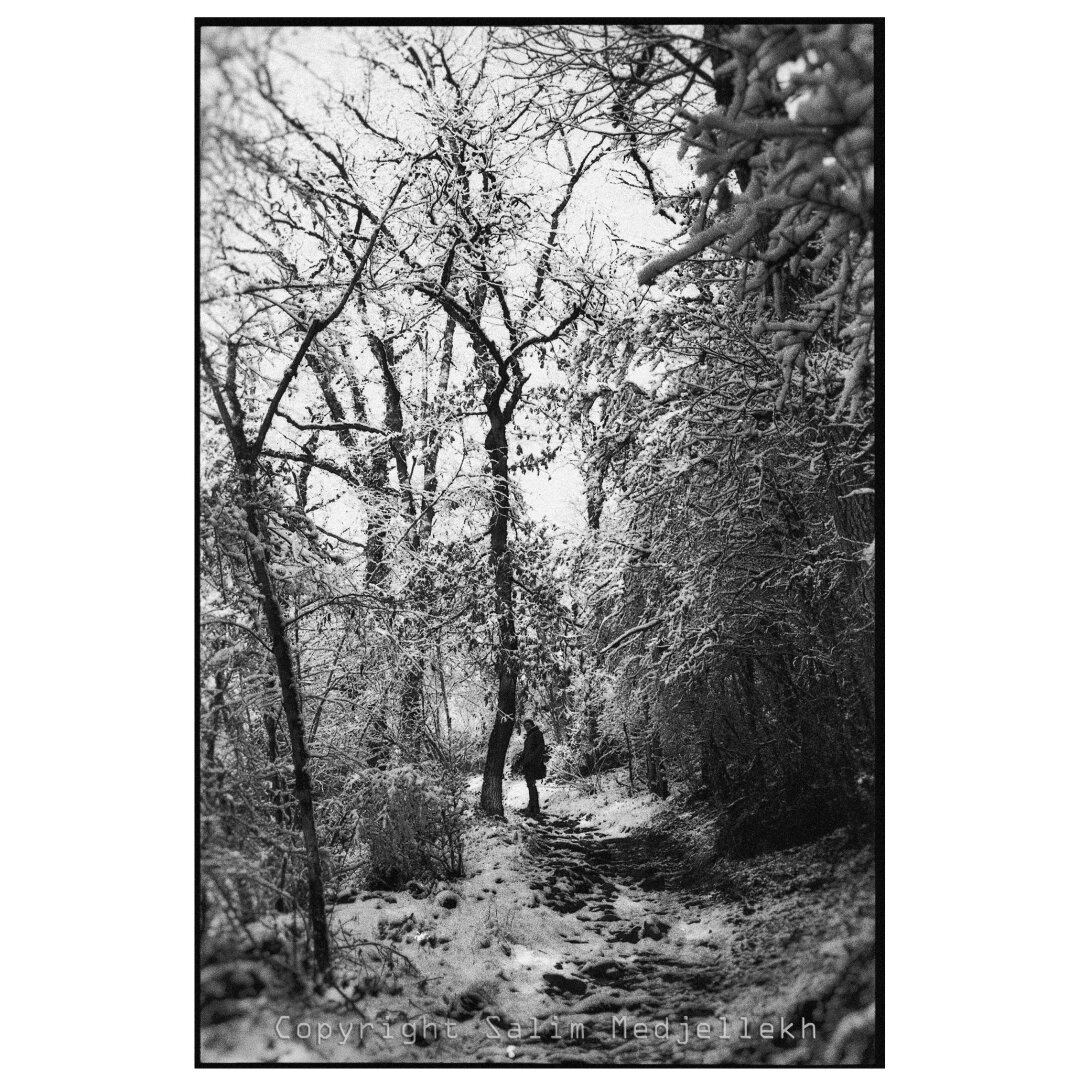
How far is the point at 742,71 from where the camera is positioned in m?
A: 2.42

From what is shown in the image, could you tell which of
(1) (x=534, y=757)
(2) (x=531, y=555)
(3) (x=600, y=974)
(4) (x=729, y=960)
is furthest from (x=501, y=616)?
(4) (x=729, y=960)

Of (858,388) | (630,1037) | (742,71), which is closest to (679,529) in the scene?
(858,388)

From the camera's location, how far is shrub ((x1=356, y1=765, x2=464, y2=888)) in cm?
343

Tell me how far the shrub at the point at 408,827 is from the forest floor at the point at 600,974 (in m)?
0.09

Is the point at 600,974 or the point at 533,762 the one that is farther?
the point at 533,762

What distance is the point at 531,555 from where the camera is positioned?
3.75 m

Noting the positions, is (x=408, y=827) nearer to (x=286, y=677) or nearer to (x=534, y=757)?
(x=534, y=757)

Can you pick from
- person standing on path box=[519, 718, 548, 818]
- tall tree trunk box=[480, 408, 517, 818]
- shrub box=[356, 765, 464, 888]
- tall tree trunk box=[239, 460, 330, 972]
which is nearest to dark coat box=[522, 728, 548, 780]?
person standing on path box=[519, 718, 548, 818]

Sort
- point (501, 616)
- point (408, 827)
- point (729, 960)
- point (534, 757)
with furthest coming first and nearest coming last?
point (534, 757) → point (501, 616) → point (408, 827) → point (729, 960)

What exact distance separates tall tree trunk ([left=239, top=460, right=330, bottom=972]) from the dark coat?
3.79 feet

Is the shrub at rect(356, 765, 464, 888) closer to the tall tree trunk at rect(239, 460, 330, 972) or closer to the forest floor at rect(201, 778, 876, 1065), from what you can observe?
the forest floor at rect(201, 778, 876, 1065)

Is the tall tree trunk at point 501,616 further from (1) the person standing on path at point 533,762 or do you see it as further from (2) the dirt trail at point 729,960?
(2) the dirt trail at point 729,960

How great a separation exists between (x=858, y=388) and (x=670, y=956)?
8.19 ft

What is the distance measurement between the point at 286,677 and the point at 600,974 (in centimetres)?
181
